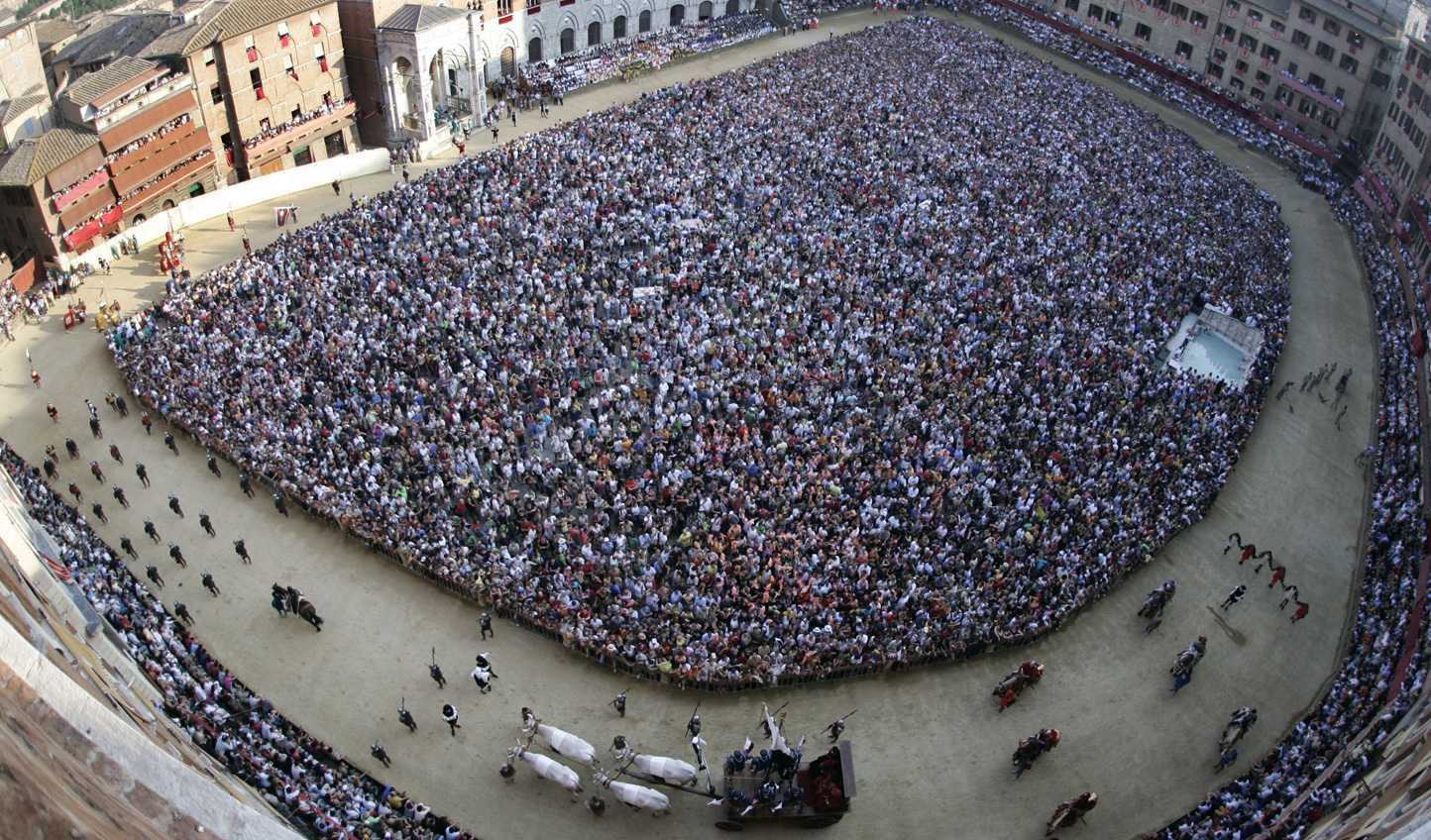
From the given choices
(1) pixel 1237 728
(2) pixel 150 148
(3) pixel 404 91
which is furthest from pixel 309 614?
(3) pixel 404 91

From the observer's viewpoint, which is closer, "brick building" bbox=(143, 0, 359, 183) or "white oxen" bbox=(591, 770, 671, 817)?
"white oxen" bbox=(591, 770, 671, 817)

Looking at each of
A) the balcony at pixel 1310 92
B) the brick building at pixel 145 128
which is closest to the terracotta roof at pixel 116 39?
the brick building at pixel 145 128

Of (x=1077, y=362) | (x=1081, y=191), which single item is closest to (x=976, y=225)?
(x=1081, y=191)

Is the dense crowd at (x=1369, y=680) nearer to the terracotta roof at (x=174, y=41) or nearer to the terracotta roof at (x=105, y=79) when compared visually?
the terracotta roof at (x=105, y=79)

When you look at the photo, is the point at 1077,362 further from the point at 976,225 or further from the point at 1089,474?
the point at 976,225

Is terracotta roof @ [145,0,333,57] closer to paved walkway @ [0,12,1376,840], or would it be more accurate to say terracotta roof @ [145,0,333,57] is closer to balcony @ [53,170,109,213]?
balcony @ [53,170,109,213]

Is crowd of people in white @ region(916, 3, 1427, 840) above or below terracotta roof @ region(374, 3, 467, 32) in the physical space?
below

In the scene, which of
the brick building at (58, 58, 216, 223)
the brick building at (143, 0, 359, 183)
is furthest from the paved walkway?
the brick building at (143, 0, 359, 183)
